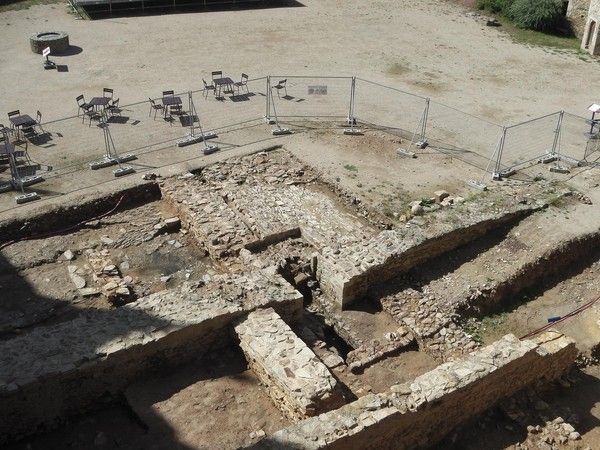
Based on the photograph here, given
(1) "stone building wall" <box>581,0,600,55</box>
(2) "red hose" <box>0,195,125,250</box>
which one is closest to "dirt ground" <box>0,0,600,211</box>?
(2) "red hose" <box>0,195,125,250</box>

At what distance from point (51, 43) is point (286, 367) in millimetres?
21491

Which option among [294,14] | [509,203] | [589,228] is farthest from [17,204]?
[294,14]

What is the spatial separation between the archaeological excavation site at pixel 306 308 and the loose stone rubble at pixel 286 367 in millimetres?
38

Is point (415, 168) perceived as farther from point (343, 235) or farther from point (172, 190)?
point (172, 190)

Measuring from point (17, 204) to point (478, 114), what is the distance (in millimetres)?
15582

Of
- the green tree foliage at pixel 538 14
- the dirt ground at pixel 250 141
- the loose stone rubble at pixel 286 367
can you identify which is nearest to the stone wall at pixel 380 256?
the dirt ground at pixel 250 141

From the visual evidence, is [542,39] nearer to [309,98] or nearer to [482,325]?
[309,98]

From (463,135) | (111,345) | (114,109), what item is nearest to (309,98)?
(463,135)

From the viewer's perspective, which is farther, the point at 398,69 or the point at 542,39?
the point at 542,39

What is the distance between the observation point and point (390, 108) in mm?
23156

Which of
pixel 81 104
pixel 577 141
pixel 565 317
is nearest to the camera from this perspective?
pixel 565 317

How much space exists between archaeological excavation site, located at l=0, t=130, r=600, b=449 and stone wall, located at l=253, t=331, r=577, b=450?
0.12ft

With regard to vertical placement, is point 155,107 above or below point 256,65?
below

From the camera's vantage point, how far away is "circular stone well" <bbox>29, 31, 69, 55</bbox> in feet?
87.9
